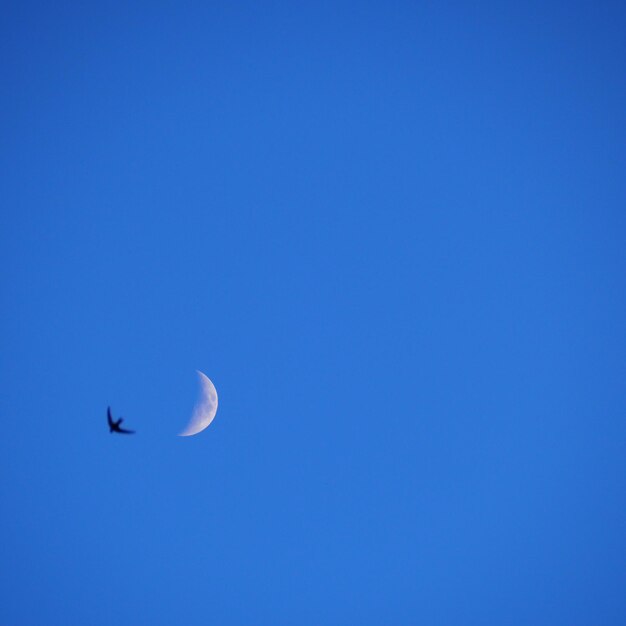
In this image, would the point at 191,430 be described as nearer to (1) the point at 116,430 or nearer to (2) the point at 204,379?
(2) the point at 204,379

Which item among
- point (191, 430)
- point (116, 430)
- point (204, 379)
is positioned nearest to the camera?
point (116, 430)

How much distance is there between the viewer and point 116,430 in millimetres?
17203

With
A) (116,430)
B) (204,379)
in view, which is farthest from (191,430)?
(116,430)

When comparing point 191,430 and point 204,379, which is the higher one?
point 204,379

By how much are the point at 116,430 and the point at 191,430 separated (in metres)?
7.80

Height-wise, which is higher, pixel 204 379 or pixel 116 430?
pixel 204 379

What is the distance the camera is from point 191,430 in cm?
2480

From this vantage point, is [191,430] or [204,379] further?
[204,379]

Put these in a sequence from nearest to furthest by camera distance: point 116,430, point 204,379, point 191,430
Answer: point 116,430 < point 191,430 < point 204,379

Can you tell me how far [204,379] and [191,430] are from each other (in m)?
3.03

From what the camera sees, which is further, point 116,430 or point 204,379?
point 204,379

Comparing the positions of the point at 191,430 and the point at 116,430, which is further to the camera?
the point at 191,430

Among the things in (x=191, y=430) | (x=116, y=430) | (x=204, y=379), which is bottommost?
(x=116, y=430)

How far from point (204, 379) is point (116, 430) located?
9.84 metres
